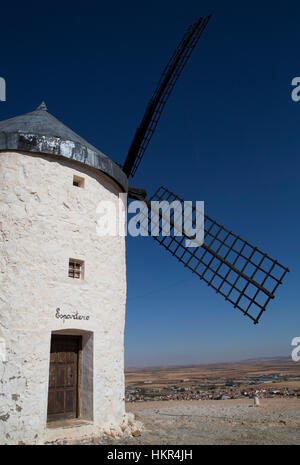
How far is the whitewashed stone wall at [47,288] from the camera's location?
602 centimetres

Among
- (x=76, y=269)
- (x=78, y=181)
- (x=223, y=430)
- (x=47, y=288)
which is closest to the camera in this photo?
(x=47, y=288)

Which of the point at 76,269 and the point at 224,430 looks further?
the point at 224,430

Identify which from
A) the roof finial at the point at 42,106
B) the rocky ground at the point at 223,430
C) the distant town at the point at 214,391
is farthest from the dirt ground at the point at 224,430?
the distant town at the point at 214,391

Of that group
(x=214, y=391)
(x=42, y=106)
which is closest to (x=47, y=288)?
(x=42, y=106)

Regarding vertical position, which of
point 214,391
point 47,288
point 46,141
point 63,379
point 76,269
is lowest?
point 214,391

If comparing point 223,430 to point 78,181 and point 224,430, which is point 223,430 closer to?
point 224,430

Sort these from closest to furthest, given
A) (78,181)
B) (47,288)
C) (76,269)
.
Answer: (47,288), (76,269), (78,181)

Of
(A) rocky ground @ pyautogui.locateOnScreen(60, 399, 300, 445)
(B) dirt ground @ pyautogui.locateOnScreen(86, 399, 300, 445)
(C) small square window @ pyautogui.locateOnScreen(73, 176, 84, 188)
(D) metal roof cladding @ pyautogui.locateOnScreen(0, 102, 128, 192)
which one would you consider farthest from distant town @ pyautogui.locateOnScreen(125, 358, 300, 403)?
(D) metal roof cladding @ pyautogui.locateOnScreen(0, 102, 128, 192)

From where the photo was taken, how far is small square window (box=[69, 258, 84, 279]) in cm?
746

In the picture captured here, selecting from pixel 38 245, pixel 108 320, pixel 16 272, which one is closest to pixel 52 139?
pixel 38 245

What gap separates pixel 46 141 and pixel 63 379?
519 cm

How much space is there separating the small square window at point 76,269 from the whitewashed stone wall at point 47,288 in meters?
0.15

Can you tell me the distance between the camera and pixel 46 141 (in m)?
7.39
